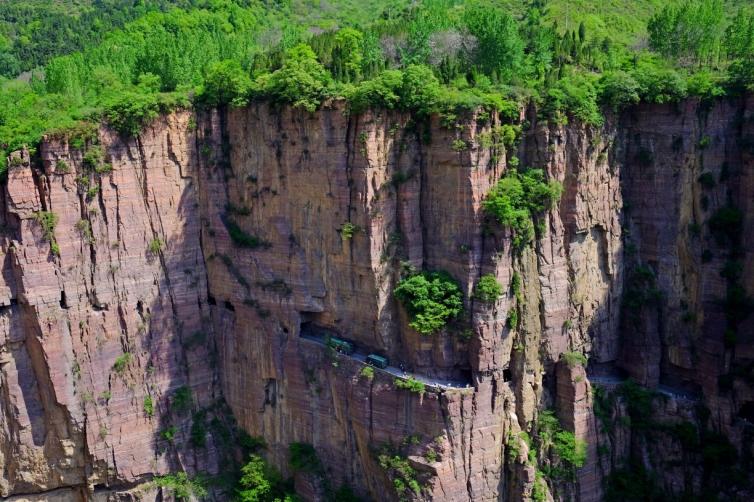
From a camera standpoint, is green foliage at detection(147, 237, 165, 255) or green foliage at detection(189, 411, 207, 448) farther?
green foliage at detection(189, 411, 207, 448)

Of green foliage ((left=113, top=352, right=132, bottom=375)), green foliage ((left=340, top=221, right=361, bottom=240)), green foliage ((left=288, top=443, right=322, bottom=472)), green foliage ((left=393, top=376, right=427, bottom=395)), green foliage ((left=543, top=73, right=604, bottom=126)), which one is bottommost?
green foliage ((left=288, top=443, right=322, bottom=472))

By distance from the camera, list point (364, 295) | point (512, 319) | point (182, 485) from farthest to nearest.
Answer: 1. point (182, 485)
2. point (364, 295)
3. point (512, 319)

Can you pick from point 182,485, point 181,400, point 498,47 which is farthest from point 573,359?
point 182,485

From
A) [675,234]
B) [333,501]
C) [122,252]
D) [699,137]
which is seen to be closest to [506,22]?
[699,137]

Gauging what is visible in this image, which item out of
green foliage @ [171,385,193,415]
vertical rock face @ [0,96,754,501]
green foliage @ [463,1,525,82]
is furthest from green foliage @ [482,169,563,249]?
green foliage @ [171,385,193,415]

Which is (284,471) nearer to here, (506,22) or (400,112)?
(400,112)

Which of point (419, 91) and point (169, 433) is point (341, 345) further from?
point (419, 91)

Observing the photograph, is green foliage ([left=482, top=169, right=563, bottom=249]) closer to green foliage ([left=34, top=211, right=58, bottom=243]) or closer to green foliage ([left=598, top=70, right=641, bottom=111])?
green foliage ([left=598, top=70, right=641, bottom=111])
